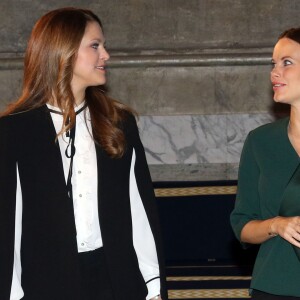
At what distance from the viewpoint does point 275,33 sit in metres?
8.23

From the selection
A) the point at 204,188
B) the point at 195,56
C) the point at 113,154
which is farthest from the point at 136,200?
the point at 195,56

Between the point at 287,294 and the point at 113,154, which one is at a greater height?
the point at 113,154

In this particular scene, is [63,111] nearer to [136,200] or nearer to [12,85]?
[136,200]

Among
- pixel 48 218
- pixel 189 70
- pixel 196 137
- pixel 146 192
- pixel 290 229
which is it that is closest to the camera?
pixel 290 229

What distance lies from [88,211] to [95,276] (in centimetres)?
26

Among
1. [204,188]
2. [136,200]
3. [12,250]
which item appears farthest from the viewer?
[204,188]

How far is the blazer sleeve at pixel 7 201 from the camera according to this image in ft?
12.9

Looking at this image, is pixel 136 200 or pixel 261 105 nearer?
pixel 136 200

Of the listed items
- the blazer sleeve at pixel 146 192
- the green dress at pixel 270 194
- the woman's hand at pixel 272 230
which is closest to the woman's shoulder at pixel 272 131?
the green dress at pixel 270 194

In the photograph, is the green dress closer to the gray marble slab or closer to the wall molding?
the gray marble slab

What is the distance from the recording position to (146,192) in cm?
423

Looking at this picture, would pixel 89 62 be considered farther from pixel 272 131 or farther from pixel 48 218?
pixel 272 131

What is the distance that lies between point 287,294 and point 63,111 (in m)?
1.19

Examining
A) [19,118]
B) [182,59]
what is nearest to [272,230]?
[19,118]
